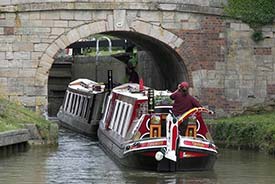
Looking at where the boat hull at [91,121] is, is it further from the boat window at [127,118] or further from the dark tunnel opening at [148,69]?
the boat window at [127,118]

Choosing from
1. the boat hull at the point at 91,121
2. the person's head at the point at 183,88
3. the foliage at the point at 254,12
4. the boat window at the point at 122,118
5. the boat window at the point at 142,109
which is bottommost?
the boat hull at the point at 91,121

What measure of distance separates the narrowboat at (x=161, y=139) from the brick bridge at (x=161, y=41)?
401cm

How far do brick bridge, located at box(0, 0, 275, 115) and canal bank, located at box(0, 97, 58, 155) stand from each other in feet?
→ 4.34

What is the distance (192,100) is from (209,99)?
21.5 feet

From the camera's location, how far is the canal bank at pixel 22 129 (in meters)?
20.1

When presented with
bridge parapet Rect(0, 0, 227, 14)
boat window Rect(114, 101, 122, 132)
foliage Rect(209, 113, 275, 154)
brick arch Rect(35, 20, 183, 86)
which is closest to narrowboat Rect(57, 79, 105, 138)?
brick arch Rect(35, 20, 183, 86)

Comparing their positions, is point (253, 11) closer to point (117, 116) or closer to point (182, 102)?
point (117, 116)

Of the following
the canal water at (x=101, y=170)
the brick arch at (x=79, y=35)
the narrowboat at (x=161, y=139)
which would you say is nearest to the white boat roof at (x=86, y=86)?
the brick arch at (x=79, y=35)

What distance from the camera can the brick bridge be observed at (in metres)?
23.8

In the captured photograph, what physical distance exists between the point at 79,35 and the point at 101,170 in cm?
596

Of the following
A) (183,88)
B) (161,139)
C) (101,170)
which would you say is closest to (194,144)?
(161,139)

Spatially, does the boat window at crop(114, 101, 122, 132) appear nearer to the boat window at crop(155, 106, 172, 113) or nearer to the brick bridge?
the brick bridge

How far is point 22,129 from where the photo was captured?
20688 millimetres

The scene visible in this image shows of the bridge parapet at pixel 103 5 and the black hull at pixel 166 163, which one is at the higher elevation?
the bridge parapet at pixel 103 5
